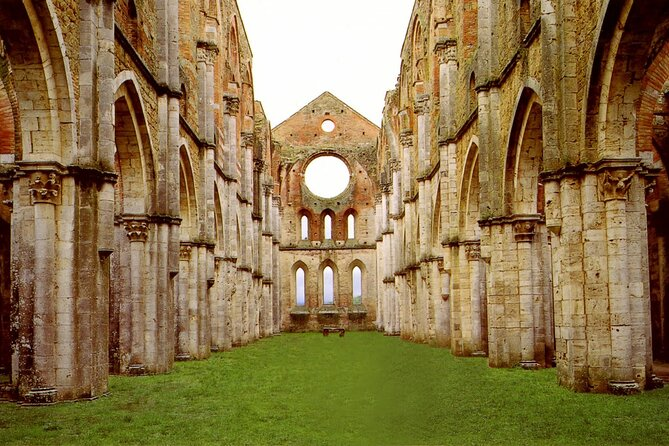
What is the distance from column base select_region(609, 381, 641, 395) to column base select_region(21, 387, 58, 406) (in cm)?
818

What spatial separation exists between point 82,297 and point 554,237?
769 centimetres

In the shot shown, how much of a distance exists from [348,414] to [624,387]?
4334 mm

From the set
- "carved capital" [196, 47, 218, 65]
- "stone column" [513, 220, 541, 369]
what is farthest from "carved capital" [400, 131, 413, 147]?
"stone column" [513, 220, 541, 369]

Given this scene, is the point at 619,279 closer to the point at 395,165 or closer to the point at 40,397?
the point at 40,397

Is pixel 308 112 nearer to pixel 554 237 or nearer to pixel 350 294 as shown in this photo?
pixel 350 294

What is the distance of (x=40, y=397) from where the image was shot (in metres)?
10.3

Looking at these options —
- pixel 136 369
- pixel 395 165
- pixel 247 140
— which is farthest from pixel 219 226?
pixel 395 165

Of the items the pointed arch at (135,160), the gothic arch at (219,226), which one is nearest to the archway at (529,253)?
the pointed arch at (135,160)

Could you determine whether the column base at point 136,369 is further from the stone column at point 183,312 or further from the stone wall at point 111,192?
the stone column at point 183,312

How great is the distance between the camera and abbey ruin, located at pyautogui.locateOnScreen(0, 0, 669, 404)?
1063 cm

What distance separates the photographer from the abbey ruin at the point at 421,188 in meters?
10.6

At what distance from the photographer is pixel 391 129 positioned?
41.5 metres

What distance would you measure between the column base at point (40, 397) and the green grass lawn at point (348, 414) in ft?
0.61

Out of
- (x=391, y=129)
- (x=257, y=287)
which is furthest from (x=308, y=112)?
(x=257, y=287)
